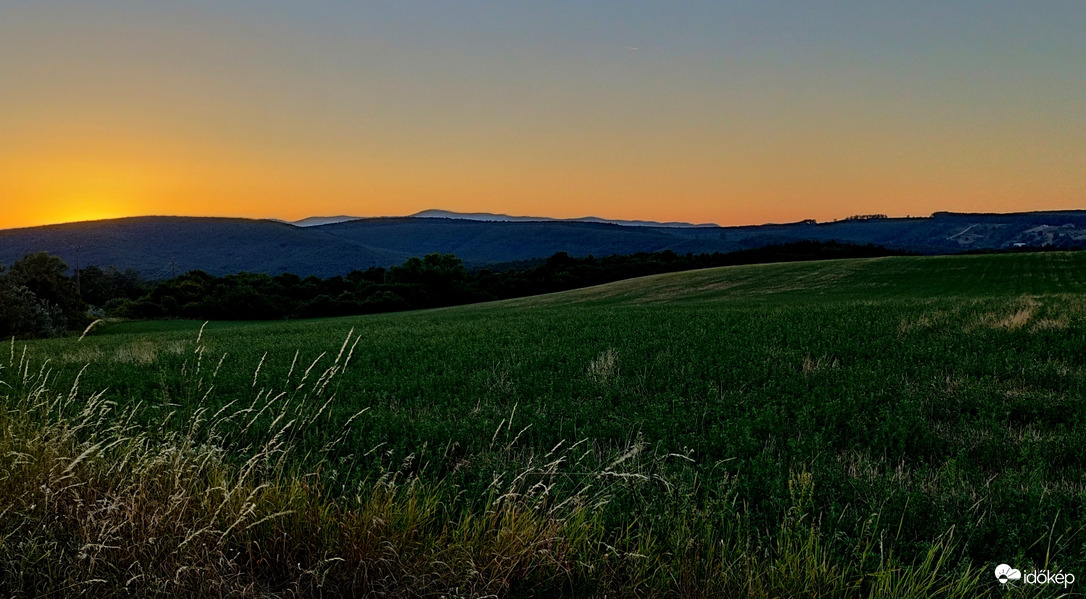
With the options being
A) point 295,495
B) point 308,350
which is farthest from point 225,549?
point 308,350

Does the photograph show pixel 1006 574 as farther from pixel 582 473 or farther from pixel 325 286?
pixel 325 286

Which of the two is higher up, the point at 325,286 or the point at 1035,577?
the point at 1035,577

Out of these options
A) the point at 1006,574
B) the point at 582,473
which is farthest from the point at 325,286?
the point at 1006,574

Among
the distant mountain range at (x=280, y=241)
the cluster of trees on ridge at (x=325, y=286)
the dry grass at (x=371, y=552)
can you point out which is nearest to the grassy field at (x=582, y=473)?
the dry grass at (x=371, y=552)

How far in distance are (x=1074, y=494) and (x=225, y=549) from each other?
5.75 meters

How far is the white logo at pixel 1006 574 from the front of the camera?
2828 millimetres

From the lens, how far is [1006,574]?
117 inches

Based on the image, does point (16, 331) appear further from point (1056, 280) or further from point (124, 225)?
point (124, 225)

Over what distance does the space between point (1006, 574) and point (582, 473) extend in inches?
99.4

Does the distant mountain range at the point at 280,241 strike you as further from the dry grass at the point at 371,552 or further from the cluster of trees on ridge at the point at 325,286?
the dry grass at the point at 371,552

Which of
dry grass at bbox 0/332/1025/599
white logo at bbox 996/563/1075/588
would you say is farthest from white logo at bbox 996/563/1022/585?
dry grass at bbox 0/332/1025/599

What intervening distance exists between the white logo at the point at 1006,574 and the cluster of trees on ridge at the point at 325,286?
6427 cm

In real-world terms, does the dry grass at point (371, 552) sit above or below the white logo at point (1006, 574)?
above

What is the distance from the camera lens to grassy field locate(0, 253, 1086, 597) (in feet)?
9.63
